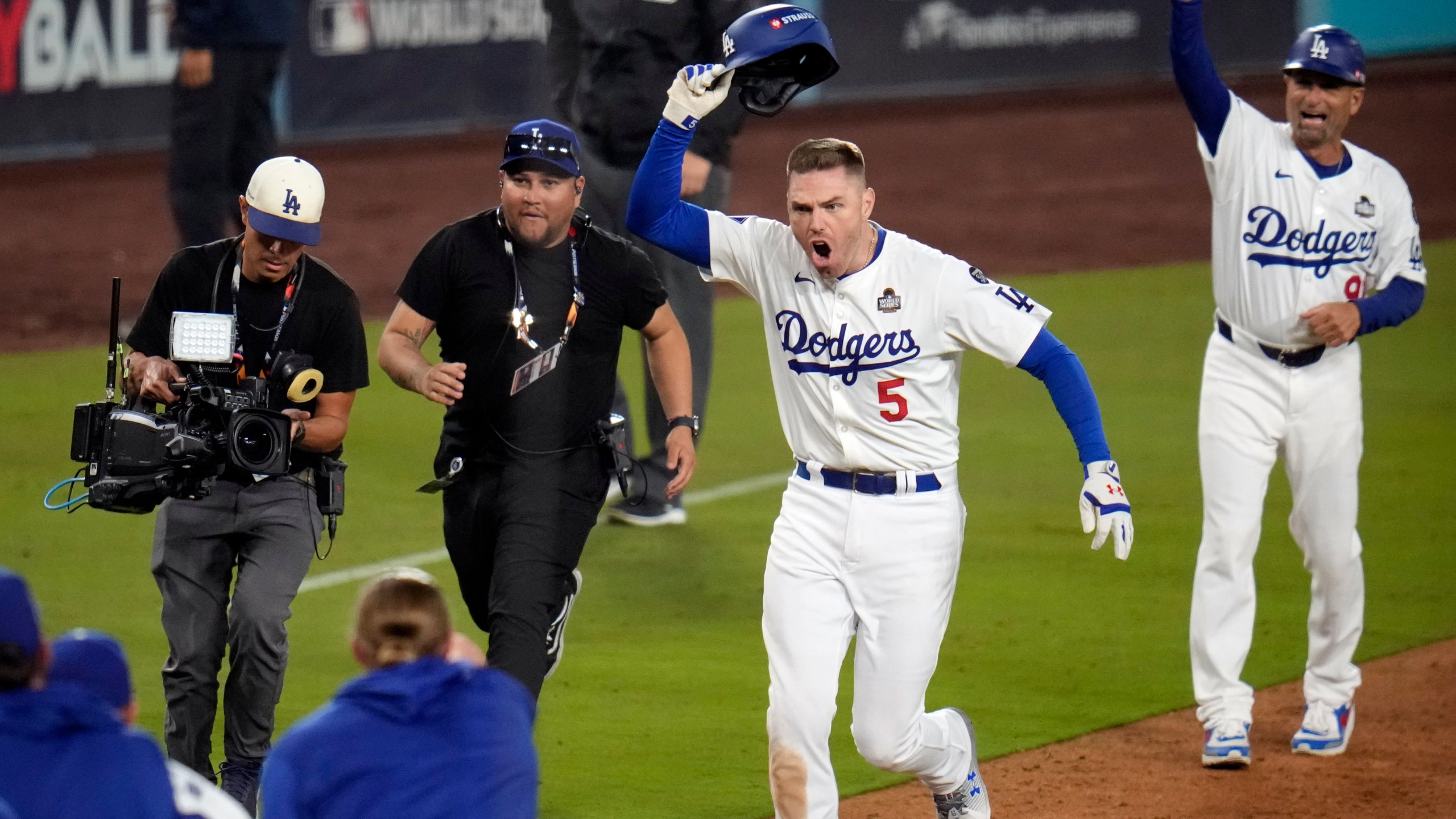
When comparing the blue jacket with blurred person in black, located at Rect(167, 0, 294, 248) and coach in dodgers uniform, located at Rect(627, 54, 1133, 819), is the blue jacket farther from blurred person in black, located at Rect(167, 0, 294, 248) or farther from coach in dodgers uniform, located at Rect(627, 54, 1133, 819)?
coach in dodgers uniform, located at Rect(627, 54, 1133, 819)

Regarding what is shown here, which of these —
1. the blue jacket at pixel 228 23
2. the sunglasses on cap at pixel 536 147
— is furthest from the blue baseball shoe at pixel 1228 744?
the blue jacket at pixel 228 23

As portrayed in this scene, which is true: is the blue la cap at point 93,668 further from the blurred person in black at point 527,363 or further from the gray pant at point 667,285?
the gray pant at point 667,285

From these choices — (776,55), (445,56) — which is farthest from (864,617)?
(445,56)

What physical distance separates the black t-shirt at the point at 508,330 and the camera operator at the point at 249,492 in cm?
35

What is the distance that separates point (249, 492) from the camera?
18.9 ft

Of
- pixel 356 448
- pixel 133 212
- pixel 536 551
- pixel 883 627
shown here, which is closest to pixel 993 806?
pixel 883 627

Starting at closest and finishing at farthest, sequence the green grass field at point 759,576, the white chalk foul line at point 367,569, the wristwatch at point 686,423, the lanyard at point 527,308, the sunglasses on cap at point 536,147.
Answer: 1. the sunglasses on cap at point 536,147
2. the lanyard at point 527,308
3. the wristwatch at point 686,423
4. the green grass field at point 759,576
5. the white chalk foul line at point 367,569

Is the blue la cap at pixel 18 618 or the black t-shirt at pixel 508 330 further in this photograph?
the black t-shirt at pixel 508 330

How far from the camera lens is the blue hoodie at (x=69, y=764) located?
3355 mm

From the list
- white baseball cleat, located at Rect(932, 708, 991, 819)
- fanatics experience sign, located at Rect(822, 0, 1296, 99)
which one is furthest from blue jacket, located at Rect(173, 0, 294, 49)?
fanatics experience sign, located at Rect(822, 0, 1296, 99)

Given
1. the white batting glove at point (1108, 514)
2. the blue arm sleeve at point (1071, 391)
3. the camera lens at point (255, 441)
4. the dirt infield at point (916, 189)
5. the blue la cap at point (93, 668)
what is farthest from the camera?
the dirt infield at point (916, 189)

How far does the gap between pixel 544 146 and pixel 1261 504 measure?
263 centimetres

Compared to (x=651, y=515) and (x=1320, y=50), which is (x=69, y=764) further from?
(x=651, y=515)

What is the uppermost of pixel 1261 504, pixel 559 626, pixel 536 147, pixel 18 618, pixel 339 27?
pixel 536 147
